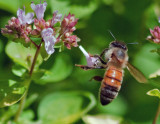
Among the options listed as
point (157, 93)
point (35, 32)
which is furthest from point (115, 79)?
point (35, 32)

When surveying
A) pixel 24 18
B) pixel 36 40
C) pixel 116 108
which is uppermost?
pixel 24 18

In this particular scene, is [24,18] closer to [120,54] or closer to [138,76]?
[120,54]

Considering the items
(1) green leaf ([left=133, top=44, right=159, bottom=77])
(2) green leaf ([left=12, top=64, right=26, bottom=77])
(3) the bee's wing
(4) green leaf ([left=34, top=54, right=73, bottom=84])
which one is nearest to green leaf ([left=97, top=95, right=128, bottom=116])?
(1) green leaf ([left=133, top=44, right=159, bottom=77])

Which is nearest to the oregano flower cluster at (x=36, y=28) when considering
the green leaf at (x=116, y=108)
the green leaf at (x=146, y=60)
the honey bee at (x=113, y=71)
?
the honey bee at (x=113, y=71)

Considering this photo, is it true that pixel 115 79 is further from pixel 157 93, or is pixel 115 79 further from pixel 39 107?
pixel 39 107

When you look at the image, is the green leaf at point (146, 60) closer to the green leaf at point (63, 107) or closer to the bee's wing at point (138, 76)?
the green leaf at point (63, 107)

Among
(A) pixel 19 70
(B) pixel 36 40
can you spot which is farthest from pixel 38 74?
(B) pixel 36 40
